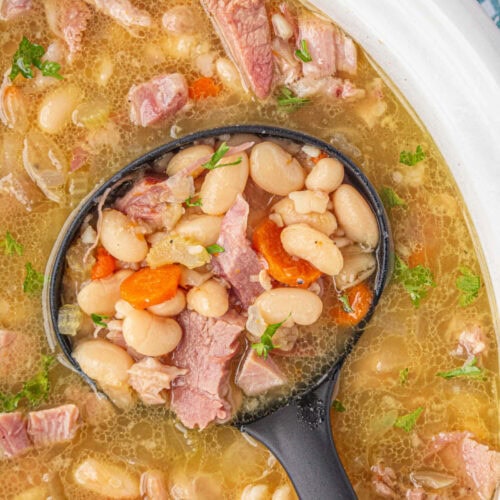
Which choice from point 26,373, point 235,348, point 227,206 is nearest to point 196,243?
point 227,206

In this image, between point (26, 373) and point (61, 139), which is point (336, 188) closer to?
point (61, 139)

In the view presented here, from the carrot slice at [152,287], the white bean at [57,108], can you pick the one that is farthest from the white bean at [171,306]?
the white bean at [57,108]

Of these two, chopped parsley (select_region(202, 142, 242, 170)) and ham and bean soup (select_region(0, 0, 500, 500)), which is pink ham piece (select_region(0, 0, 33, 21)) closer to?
ham and bean soup (select_region(0, 0, 500, 500))

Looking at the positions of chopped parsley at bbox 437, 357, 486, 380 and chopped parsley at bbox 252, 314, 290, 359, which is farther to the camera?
chopped parsley at bbox 437, 357, 486, 380

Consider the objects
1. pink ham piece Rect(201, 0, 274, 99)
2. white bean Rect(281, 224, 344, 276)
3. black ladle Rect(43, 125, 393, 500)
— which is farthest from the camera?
pink ham piece Rect(201, 0, 274, 99)

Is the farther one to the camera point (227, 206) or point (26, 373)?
point (26, 373)

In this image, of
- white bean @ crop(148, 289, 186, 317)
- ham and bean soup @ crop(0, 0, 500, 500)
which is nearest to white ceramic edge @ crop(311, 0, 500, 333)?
ham and bean soup @ crop(0, 0, 500, 500)

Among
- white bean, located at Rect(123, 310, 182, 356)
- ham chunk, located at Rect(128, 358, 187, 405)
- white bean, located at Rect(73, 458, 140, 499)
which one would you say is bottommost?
white bean, located at Rect(73, 458, 140, 499)

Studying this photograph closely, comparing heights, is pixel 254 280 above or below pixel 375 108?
below

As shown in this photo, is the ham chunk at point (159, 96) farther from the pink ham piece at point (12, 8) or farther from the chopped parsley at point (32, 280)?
the chopped parsley at point (32, 280)
